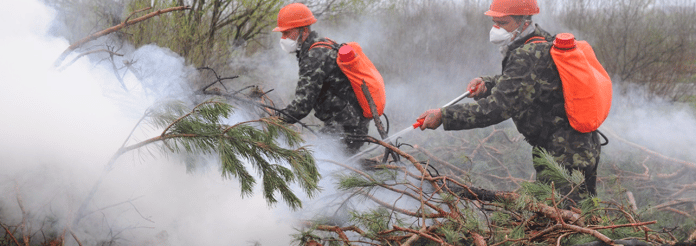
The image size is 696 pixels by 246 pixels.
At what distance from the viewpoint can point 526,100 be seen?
286cm

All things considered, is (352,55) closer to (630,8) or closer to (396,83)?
(396,83)

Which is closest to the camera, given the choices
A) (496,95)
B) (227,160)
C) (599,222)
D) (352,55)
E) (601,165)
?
(227,160)

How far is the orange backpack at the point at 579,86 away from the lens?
2.64 metres

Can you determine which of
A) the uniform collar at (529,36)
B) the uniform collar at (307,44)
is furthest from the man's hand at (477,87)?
the uniform collar at (307,44)

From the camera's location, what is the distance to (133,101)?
8.14ft

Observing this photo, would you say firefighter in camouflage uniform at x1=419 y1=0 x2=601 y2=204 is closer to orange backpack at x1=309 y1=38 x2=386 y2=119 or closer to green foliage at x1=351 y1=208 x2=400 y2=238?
orange backpack at x1=309 y1=38 x2=386 y2=119

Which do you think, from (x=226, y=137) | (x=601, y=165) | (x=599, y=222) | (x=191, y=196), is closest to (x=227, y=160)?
(x=226, y=137)

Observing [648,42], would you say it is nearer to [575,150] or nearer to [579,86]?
[575,150]

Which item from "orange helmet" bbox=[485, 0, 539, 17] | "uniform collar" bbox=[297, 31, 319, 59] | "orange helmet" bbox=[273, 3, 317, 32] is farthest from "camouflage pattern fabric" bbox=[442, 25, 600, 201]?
"orange helmet" bbox=[273, 3, 317, 32]

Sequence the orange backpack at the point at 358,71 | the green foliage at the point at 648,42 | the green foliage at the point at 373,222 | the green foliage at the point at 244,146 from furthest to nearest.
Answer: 1. the green foliage at the point at 648,42
2. the orange backpack at the point at 358,71
3. the green foliage at the point at 373,222
4. the green foliage at the point at 244,146

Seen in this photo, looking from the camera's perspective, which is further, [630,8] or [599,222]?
[630,8]

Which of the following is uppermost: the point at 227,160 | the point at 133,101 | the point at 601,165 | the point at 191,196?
the point at 133,101

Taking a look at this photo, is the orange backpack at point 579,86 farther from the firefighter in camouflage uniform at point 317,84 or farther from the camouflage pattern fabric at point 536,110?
the firefighter in camouflage uniform at point 317,84

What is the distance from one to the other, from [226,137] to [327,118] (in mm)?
1781
